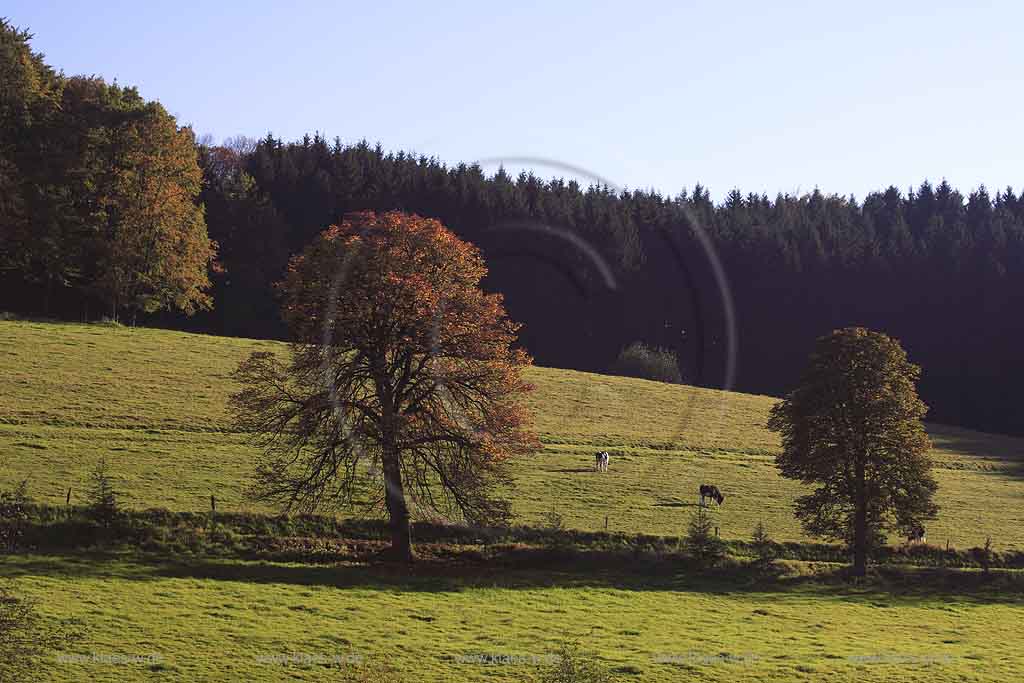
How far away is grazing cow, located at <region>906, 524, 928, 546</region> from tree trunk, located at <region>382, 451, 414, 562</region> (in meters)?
20.0

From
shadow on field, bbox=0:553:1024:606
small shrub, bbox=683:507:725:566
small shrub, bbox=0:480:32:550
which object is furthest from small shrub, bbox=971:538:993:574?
small shrub, bbox=0:480:32:550

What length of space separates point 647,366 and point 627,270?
86.3ft

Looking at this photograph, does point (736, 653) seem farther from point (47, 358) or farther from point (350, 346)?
point (47, 358)

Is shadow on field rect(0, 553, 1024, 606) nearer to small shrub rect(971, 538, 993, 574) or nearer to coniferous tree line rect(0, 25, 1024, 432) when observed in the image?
small shrub rect(971, 538, 993, 574)

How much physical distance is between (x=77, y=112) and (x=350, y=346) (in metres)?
58.5

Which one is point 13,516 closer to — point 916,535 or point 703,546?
point 703,546

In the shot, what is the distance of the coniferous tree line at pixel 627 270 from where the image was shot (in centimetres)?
11506

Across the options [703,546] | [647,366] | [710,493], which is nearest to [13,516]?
[703,546]

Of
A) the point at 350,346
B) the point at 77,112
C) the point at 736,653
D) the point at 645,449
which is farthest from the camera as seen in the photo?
the point at 77,112

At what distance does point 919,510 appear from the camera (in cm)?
4353

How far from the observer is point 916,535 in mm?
46438

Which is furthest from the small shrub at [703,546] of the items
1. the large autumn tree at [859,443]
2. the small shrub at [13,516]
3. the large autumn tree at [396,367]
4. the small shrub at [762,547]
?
the small shrub at [13,516]

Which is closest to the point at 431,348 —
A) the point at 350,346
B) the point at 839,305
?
the point at 350,346

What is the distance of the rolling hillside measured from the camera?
154 ft
